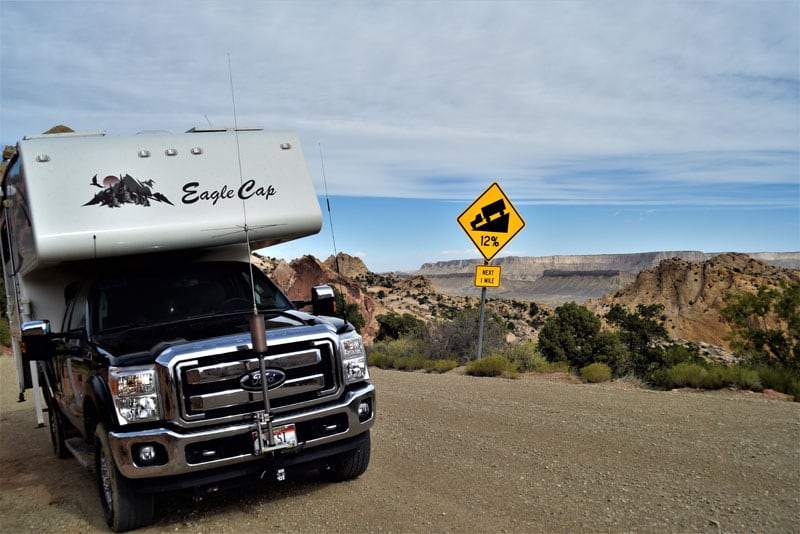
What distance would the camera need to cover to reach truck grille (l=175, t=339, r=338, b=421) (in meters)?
4.99

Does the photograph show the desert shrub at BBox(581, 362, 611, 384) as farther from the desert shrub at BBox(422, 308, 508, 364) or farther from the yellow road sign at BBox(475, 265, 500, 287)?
the desert shrub at BBox(422, 308, 508, 364)

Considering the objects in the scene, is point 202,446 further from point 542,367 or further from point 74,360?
point 542,367

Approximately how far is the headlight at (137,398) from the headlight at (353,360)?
4.96 ft

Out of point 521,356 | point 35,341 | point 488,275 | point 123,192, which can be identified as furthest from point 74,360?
point 521,356

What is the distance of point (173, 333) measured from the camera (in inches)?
228

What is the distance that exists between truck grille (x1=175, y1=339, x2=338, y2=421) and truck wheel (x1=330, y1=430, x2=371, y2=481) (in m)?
0.84

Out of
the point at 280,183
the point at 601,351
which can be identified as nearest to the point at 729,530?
the point at 280,183

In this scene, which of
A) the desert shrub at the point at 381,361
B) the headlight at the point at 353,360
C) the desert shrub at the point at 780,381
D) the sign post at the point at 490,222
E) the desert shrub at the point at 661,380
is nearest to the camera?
the headlight at the point at 353,360

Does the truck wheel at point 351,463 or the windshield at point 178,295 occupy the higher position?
the windshield at point 178,295

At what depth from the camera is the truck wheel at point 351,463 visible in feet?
20.0

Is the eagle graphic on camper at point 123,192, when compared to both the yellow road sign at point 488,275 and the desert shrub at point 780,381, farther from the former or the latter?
the desert shrub at point 780,381

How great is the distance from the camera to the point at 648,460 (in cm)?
636

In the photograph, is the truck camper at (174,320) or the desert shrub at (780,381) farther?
the desert shrub at (780,381)

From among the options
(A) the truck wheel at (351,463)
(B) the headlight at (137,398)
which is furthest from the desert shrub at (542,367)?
(B) the headlight at (137,398)
